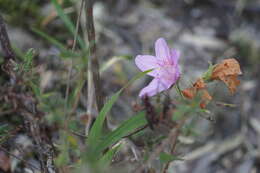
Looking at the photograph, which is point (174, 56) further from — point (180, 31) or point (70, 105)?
point (180, 31)

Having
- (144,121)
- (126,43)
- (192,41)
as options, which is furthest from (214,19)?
(144,121)

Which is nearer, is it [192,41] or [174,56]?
[174,56]

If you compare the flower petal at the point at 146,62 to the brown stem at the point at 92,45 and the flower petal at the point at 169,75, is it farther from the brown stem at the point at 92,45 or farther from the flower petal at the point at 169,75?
the brown stem at the point at 92,45

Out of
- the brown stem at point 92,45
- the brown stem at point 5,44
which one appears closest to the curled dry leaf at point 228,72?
the brown stem at point 92,45

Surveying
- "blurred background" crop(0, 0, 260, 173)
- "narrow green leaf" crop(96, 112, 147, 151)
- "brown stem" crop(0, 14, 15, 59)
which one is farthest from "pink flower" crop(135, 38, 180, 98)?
"blurred background" crop(0, 0, 260, 173)

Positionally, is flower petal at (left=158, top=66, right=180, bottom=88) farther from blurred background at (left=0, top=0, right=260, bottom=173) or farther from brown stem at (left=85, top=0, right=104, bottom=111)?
blurred background at (left=0, top=0, right=260, bottom=173)

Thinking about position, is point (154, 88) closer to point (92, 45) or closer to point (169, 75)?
point (169, 75)
